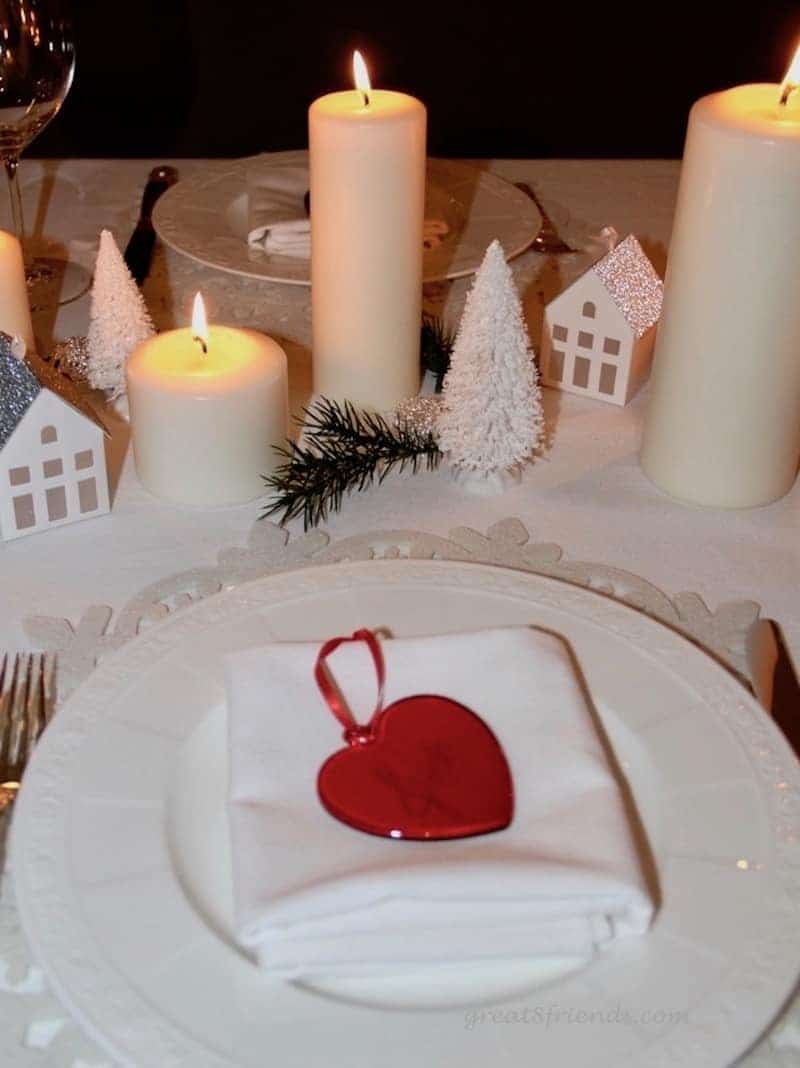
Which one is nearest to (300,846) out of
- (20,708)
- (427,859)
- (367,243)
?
(427,859)

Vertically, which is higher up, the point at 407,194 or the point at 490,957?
the point at 407,194

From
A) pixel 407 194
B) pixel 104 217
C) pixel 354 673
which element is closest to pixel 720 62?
pixel 104 217

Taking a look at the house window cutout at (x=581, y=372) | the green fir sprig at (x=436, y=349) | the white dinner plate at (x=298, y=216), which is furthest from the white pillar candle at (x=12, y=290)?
the house window cutout at (x=581, y=372)

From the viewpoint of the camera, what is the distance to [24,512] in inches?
32.0

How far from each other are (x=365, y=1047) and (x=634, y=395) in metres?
0.63

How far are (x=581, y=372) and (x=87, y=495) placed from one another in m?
0.39

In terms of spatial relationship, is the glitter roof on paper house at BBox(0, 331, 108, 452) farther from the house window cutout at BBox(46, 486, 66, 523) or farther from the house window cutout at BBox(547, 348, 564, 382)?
the house window cutout at BBox(547, 348, 564, 382)

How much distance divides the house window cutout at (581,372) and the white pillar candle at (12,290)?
40 cm

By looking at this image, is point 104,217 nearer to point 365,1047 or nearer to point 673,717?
point 673,717

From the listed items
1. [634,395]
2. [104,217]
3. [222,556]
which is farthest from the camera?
[104,217]

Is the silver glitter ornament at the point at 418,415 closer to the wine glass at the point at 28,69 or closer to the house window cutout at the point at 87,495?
the house window cutout at the point at 87,495

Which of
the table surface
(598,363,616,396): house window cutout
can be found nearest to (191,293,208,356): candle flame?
the table surface

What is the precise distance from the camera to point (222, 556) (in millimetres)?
795

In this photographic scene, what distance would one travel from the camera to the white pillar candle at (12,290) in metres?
0.92
